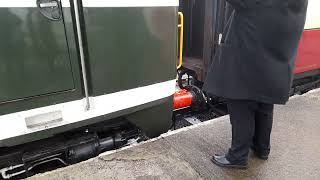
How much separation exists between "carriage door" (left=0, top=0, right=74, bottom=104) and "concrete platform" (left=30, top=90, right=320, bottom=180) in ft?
2.38

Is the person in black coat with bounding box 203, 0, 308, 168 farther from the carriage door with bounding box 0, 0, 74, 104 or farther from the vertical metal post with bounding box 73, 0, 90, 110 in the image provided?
the carriage door with bounding box 0, 0, 74, 104

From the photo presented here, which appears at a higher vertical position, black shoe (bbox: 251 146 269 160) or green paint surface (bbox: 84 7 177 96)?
green paint surface (bbox: 84 7 177 96)

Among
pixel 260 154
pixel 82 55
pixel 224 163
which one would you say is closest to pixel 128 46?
pixel 82 55

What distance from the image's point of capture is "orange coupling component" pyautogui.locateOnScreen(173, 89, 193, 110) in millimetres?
3008

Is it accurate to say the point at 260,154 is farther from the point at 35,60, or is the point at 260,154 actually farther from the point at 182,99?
the point at 35,60

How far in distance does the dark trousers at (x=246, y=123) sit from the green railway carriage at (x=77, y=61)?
2.15 feet

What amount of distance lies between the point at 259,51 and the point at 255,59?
0.18ft

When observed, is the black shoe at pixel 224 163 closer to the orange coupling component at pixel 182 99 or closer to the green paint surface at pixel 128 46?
the green paint surface at pixel 128 46

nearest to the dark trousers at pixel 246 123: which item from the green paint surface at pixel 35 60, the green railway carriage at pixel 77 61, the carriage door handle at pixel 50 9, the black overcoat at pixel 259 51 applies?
the black overcoat at pixel 259 51

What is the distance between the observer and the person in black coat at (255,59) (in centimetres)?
166

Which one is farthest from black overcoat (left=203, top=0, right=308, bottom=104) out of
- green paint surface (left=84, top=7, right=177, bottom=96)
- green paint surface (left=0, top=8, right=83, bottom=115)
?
green paint surface (left=0, top=8, right=83, bottom=115)

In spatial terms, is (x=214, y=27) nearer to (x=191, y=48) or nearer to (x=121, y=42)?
(x=191, y=48)

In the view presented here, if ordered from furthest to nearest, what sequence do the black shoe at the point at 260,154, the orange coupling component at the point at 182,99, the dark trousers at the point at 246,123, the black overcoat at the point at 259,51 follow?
1. the orange coupling component at the point at 182,99
2. the black shoe at the point at 260,154
3. the dark trousers at the point at 246,123
4. the black overcoat at the point at 259,51

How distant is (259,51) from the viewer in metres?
1.72
